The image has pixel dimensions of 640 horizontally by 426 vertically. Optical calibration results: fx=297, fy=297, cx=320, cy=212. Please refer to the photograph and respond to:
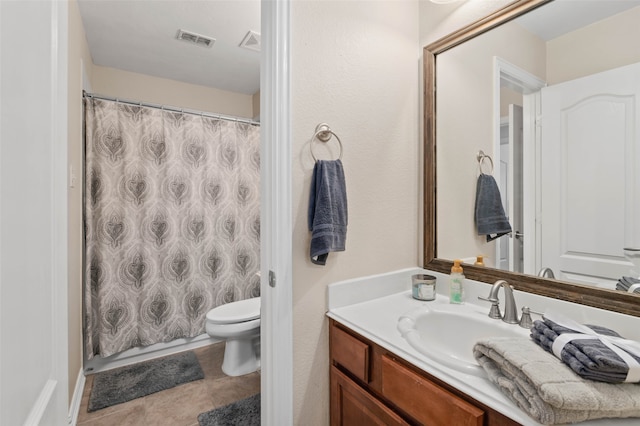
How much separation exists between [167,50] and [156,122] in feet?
1.99

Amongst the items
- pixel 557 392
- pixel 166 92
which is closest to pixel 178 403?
pixel 557 392

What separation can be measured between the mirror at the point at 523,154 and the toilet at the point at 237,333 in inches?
52.4

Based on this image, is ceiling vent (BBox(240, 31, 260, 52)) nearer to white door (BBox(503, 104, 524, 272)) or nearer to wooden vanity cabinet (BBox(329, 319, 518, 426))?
white door (BBox(503, 104, 524, 272))

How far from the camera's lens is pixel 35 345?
0.48m

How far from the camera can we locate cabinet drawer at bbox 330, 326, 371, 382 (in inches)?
39.4

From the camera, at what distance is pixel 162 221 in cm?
238

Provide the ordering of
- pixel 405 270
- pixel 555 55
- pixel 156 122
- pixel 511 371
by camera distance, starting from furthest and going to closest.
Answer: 1. pixel 156 122
2. pixel 405 270
3. pixel 555 55
4. pixel 511 371

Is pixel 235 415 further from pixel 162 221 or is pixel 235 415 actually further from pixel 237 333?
pixel 162 221

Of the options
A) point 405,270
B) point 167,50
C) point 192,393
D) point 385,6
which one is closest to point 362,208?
point 405,270

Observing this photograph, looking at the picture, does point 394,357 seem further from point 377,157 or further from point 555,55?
point 555,55

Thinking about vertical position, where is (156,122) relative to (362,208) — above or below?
above

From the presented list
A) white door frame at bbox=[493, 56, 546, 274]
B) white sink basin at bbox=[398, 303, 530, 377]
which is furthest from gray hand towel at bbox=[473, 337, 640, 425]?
white door frame at bbox=[493, 56, 546, 274]

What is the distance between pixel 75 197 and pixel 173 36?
1344 millimetres

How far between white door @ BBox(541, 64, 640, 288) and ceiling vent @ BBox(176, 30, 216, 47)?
7.30 ft
